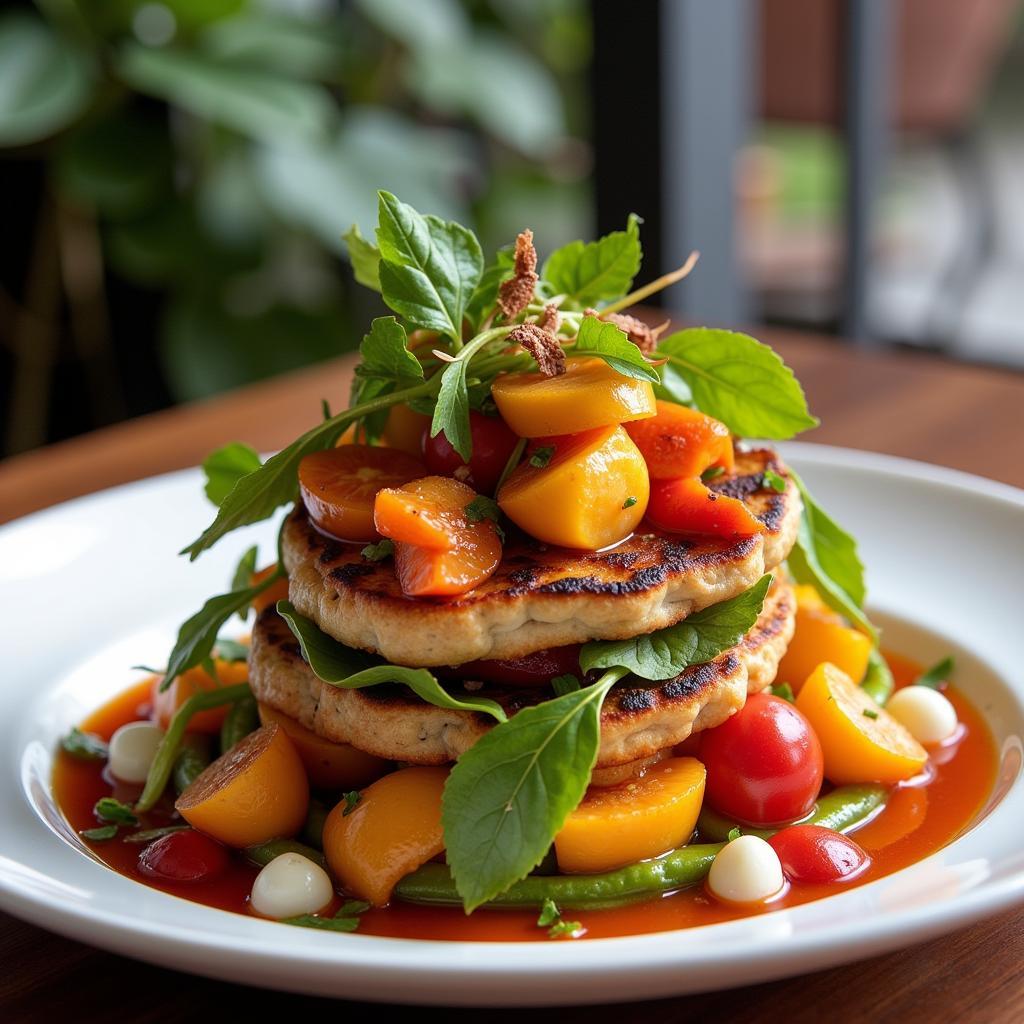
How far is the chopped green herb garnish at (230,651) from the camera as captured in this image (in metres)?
2.35

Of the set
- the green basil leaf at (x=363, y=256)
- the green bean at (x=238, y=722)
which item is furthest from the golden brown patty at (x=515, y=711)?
the green basil leaf at (x=363, y=256)

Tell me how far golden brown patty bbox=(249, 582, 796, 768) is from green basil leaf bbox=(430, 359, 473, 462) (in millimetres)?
318

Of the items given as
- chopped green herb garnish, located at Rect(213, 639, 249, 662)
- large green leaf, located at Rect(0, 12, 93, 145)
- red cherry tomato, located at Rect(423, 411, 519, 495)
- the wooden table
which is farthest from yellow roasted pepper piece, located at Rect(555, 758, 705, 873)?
large green leaf, located at Rect(0, 12, 93, 145)

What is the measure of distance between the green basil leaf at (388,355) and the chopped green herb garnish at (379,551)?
22 cm

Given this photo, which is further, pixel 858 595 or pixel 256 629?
pixel 858 595

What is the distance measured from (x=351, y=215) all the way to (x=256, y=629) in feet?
Result: 9.96

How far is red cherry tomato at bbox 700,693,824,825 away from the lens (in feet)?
6.04

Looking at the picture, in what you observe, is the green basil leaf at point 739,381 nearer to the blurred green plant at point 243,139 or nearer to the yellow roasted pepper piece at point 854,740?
the yellow roasted pepper piece at point 854,740

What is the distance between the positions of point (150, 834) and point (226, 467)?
2.12ft

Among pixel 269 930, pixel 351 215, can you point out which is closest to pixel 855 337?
pixel 351 215

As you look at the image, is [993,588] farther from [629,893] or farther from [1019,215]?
[1019,215]

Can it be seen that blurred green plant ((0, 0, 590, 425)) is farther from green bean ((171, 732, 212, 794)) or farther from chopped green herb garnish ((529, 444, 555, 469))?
chopped green herb garnish ((529, 444, 555, 469))

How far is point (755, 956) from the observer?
50.4 inches

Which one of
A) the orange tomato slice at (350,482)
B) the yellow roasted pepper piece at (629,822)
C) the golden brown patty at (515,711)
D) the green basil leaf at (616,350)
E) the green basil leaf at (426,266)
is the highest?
the green basil leaf at (426,266)
